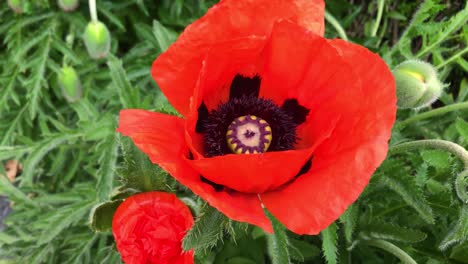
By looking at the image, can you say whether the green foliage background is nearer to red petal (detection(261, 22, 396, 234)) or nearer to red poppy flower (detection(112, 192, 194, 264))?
red poppy flower (detection(112, 192, 194, 264))

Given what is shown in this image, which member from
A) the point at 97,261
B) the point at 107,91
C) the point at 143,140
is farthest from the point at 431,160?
the point at 107,91

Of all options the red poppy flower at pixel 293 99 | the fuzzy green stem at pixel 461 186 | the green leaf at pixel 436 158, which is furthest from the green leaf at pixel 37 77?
the fuzzy green stem at pixel 461 186

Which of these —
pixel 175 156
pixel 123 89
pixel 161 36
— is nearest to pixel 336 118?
pixel 175 156

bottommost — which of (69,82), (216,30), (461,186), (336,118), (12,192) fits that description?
(12,192)

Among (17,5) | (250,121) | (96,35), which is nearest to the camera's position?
(250,121)

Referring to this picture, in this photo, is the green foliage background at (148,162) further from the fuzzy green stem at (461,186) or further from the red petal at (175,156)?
the red petal at (175,156)

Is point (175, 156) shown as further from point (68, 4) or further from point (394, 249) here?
point (68, 4)

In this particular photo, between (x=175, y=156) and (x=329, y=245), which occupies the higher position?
(x=175, y=156)

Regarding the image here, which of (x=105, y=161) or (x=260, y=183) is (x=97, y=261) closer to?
(x=105, y=161)
